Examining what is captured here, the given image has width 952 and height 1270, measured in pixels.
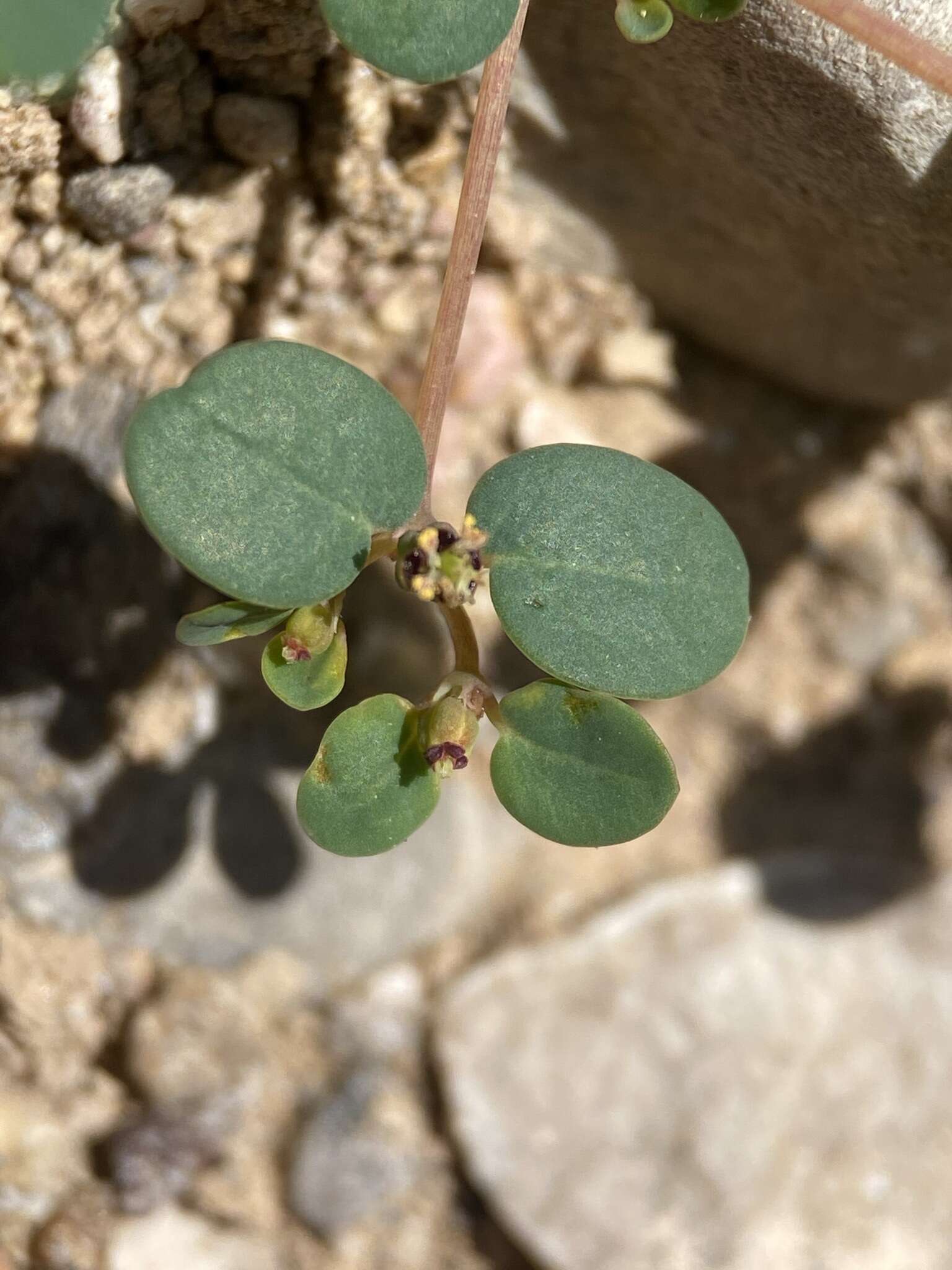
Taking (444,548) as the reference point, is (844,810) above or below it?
below

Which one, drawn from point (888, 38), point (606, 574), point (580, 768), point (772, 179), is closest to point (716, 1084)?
point (580, 768)

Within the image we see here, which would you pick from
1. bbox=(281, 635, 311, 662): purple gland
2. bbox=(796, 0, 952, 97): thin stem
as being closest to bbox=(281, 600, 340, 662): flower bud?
bbox=(281, 635, 311, 662): purple gland

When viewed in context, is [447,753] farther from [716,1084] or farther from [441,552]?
[716,1084]

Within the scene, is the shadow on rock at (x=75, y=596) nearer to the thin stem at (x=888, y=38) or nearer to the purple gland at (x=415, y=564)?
the purple gland at (x=415, y=564)

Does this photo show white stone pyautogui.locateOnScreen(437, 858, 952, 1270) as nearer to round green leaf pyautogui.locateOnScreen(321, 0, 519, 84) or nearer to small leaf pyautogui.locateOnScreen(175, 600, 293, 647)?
small leaf pyautogui.locateOnScreen(175, 600, 293, 647)

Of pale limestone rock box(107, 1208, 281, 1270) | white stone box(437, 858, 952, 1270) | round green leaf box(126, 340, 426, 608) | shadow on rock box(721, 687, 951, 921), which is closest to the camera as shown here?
round green leaf box(126, 340, 426, 608)

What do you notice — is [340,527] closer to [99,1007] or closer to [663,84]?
[663,84]

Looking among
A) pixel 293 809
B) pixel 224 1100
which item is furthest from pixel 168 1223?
pixel 293 809
